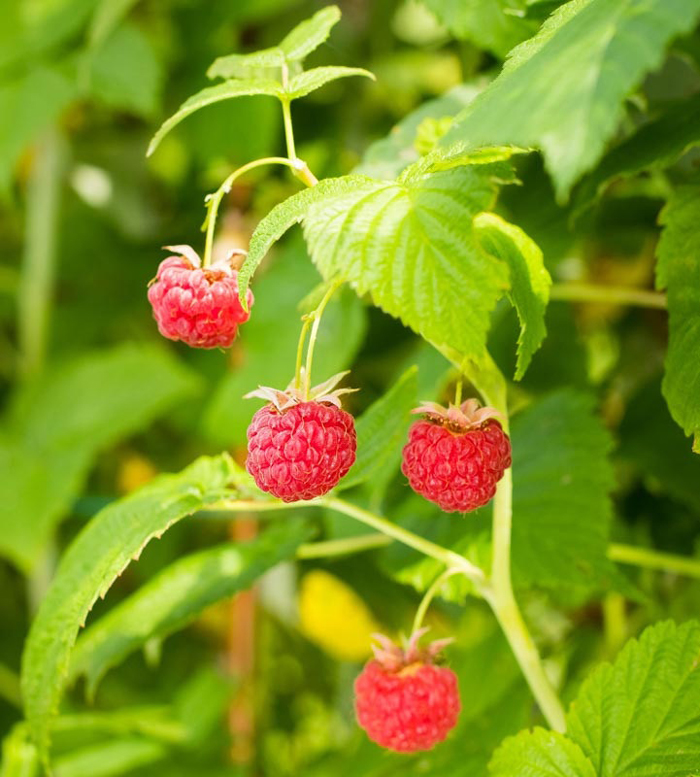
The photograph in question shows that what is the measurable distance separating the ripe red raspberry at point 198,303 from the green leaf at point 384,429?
12 cm

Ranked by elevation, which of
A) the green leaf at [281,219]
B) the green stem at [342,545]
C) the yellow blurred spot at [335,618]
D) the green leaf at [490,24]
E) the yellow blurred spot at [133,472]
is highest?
the green leaf at [490,24]

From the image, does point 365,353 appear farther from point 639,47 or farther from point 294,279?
point 639,47

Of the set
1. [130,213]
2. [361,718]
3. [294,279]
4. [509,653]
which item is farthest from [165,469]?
[361,718]

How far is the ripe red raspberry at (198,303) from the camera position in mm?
590

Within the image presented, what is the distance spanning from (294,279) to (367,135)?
430 mm

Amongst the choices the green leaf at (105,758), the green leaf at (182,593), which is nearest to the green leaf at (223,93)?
the green leaf at (182,593)

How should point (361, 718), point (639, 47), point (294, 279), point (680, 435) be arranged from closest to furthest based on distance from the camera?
point (639, 47)
point (361, 718)
point (680, 435)
point (294, 279)

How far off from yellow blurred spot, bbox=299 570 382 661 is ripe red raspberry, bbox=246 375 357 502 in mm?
1019

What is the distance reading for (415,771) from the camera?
0.79 metres

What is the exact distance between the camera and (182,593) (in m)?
0.83


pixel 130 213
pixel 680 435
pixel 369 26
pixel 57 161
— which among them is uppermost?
pixel 369 26

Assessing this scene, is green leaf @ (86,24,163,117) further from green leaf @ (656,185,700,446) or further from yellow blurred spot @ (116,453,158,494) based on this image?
green leaf @ (656,185,700,446)

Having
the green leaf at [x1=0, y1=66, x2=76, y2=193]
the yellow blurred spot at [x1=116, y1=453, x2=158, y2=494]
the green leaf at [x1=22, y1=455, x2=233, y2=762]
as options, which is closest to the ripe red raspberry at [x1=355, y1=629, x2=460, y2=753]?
the green leaf at [x1=22, y1=455, x2=233, y2=762]

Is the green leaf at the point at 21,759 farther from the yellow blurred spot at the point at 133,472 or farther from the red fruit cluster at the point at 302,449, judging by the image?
the yellow blurred spot at the point at 133,472
